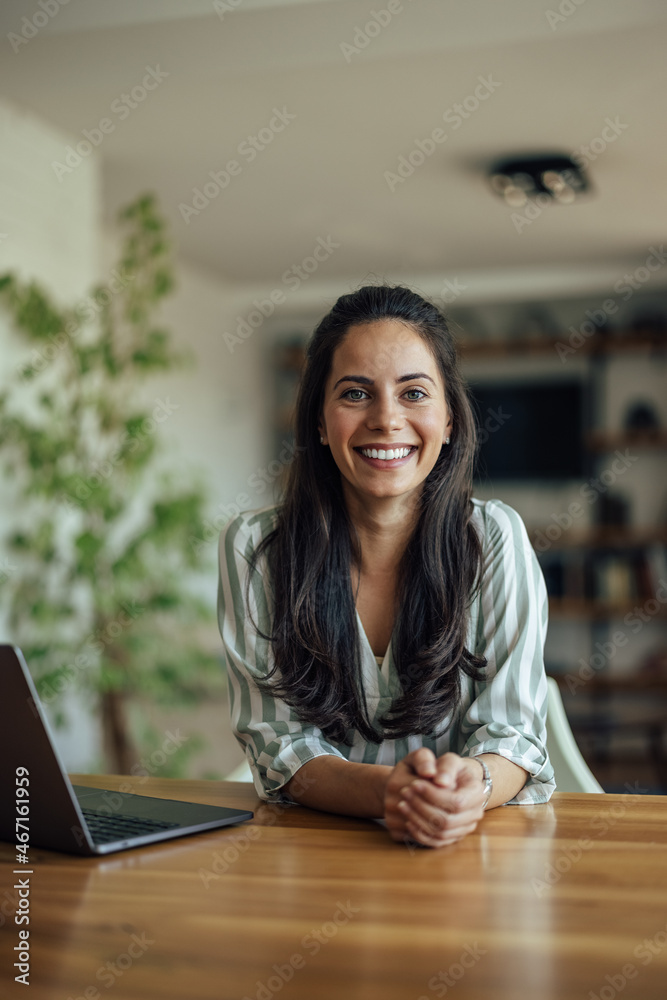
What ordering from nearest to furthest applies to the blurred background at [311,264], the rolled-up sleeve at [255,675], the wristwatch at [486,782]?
1. the wristwatch at [486,782]
2. the rolled-up sleeve at [255,675]
3. the blurred background at [311,264]

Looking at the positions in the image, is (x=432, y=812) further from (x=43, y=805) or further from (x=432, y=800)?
(x=43, y=805)

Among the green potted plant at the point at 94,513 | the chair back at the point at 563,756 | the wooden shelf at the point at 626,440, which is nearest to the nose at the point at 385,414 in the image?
the chair back at the point at 563,756

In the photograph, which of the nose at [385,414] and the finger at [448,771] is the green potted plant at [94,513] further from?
the finger at [448,771]

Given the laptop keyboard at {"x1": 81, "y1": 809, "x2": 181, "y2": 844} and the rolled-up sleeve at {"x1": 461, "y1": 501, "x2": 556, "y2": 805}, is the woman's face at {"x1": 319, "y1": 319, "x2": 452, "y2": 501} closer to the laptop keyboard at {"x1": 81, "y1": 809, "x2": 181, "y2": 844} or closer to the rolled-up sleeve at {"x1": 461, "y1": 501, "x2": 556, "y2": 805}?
the rolled-up sleeve at {"x1": 461, "y1": 501, "x2": 556, "y2": 805}

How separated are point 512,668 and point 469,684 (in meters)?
0.07

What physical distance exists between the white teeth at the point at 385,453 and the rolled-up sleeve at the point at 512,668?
18 cm

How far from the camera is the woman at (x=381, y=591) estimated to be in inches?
54.4

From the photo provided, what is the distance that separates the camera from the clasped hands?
1.06 m

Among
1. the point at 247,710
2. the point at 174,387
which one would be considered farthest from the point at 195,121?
the point at 247,710

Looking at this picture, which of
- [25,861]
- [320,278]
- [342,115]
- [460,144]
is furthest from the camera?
[320,278]

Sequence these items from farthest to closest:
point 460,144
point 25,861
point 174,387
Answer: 1. point 174,387
2. point 460,144
3. point 25,861

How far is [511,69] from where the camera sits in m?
3.35

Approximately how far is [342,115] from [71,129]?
1.03m

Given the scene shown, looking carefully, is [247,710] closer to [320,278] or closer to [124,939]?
[124,939]
